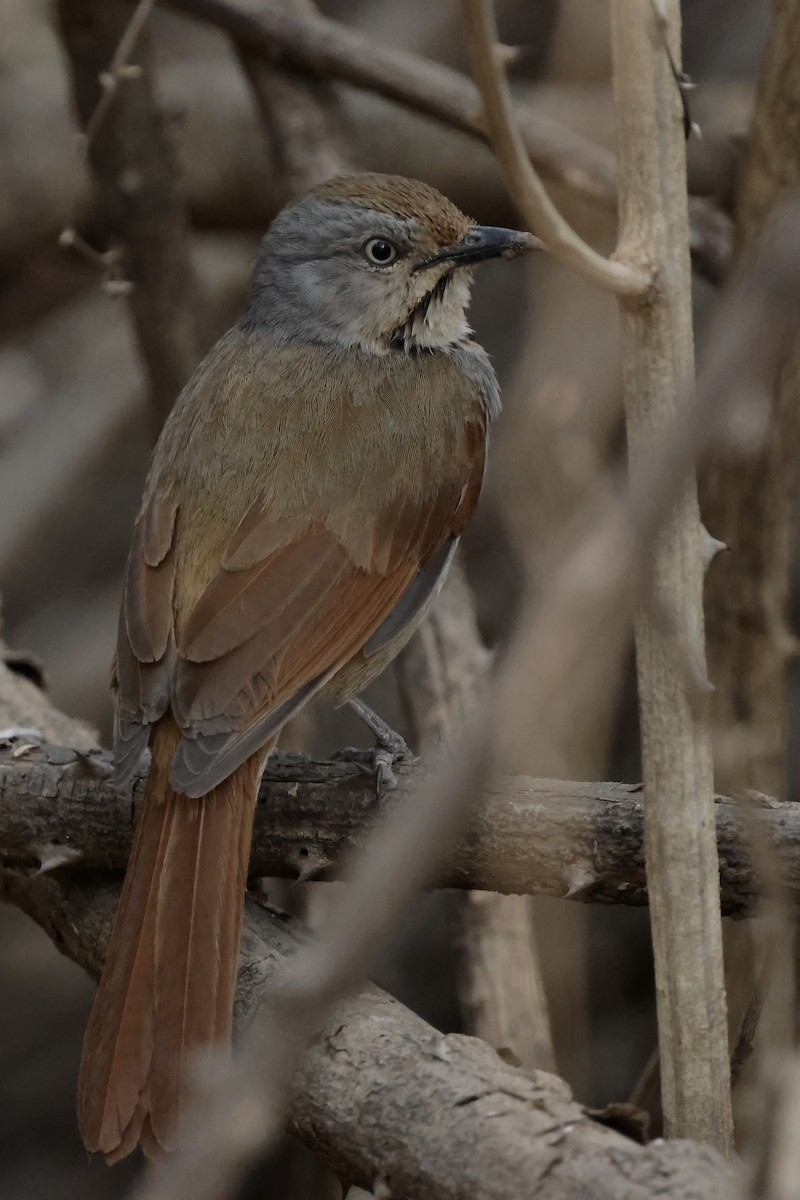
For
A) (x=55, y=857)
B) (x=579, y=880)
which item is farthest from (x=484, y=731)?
(x=55, y=857)

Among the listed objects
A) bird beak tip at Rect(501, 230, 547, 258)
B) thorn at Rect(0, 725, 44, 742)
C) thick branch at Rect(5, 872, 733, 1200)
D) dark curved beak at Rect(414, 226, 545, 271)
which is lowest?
thick branch at Rect(5, 872, 733, 1200)

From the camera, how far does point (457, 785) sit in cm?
93

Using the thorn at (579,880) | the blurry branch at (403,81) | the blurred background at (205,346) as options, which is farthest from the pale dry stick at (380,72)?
the thorn at (579,880)

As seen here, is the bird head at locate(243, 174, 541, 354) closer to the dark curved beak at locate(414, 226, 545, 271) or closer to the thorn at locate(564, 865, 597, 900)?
the dark curved beak at locate(414, 226, 545, 271)

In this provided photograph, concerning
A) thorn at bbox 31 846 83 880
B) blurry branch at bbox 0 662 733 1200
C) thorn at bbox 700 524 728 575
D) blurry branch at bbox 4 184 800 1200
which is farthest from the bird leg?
blurry branch at bbox 4 184 800 1200

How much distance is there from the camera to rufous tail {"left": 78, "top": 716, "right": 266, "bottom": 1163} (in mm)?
2318

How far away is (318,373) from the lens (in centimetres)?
337

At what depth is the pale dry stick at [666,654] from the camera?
2.24 meters

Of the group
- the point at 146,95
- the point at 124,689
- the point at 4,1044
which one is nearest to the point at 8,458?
the point at 146,95

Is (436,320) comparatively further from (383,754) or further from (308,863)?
(308,863)

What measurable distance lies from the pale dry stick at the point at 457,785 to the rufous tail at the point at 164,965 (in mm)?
1373

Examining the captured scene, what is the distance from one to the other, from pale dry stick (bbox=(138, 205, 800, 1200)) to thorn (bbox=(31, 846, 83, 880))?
1.76 m

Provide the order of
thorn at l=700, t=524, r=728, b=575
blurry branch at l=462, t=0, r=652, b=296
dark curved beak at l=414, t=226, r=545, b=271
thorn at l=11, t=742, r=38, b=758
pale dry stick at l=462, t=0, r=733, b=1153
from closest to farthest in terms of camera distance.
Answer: blurry branch at l=462, t=0, r=652, b=296
pale dry stick at l=462, t=0, r=733, b=1153
thorn at l=700, t=524, r=728, b=575
thorn at l=11, t=742, r=38, b=758
dark curved beak at l=414, t=226, r=545, b=271

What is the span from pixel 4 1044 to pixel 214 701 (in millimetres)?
2833
